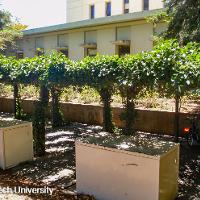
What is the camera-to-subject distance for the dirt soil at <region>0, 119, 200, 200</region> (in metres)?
6.36

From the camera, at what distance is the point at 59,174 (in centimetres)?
771

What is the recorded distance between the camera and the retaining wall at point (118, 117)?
11875 mm

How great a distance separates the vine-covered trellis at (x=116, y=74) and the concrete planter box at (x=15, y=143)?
72 cm

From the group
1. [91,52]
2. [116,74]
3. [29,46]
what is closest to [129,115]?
[116,74]

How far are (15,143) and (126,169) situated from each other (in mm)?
3836

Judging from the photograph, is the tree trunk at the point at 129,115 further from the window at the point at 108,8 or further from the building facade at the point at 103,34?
the window at the point at 108,8

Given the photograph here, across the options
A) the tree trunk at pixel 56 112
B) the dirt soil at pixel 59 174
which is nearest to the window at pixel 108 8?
the tree trunk at pixel 56 112

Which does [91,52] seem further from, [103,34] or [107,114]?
[107,114]

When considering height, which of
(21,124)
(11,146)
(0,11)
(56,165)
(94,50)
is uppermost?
(0,11)

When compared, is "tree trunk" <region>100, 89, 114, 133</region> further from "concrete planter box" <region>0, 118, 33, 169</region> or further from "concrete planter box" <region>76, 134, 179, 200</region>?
"concrete planter box" <region>76, 134, 179, 200</region>

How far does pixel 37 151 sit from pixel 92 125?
503 cm

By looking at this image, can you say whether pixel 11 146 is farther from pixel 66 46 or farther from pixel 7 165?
pixel 66 46

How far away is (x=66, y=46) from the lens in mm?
27016

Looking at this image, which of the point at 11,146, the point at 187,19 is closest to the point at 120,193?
the point at 11,146
